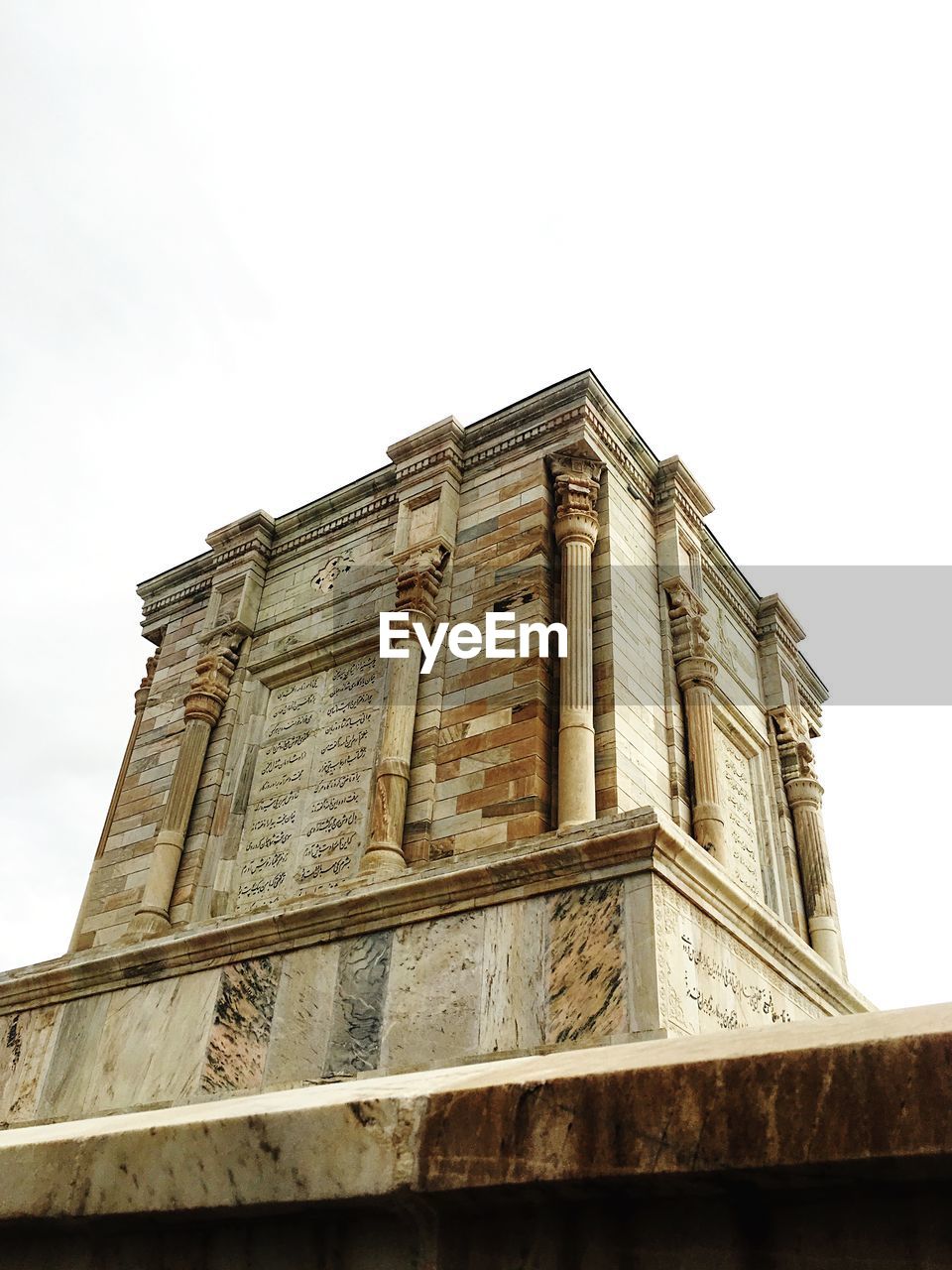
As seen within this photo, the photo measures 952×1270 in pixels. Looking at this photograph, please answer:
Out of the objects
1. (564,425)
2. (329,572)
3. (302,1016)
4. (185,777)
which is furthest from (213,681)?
(302,1016)

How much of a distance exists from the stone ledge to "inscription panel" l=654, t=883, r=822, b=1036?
9.91ft

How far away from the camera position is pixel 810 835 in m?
12.5

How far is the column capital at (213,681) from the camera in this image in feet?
38.1

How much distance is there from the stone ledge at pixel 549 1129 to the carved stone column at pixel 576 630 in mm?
4234

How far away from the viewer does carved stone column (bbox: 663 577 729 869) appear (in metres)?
9.62

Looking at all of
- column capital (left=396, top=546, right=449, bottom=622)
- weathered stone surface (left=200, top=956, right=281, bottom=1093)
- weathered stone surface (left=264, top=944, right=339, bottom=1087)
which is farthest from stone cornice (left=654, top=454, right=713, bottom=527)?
weathered stone surface (left=200, top=956, right=281, bottom=1093)

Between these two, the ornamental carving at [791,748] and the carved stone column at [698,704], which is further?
the ornamental carving at [791,748]

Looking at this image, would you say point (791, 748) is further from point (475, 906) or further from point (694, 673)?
point (475, 906)

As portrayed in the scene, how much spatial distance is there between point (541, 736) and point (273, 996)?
9.68 feet

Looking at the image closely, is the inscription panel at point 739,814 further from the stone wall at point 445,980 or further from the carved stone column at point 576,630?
the stone wall at point 445,980

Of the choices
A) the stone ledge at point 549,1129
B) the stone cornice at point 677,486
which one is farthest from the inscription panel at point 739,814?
the stone ledge at point 549,1129

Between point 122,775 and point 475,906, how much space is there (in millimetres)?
7283

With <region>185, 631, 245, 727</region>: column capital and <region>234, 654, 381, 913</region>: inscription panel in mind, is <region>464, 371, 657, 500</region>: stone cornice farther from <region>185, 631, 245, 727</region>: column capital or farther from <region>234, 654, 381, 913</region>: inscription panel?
<region>185, 631, 245, 727</region>: column capital

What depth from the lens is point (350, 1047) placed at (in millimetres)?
6562
